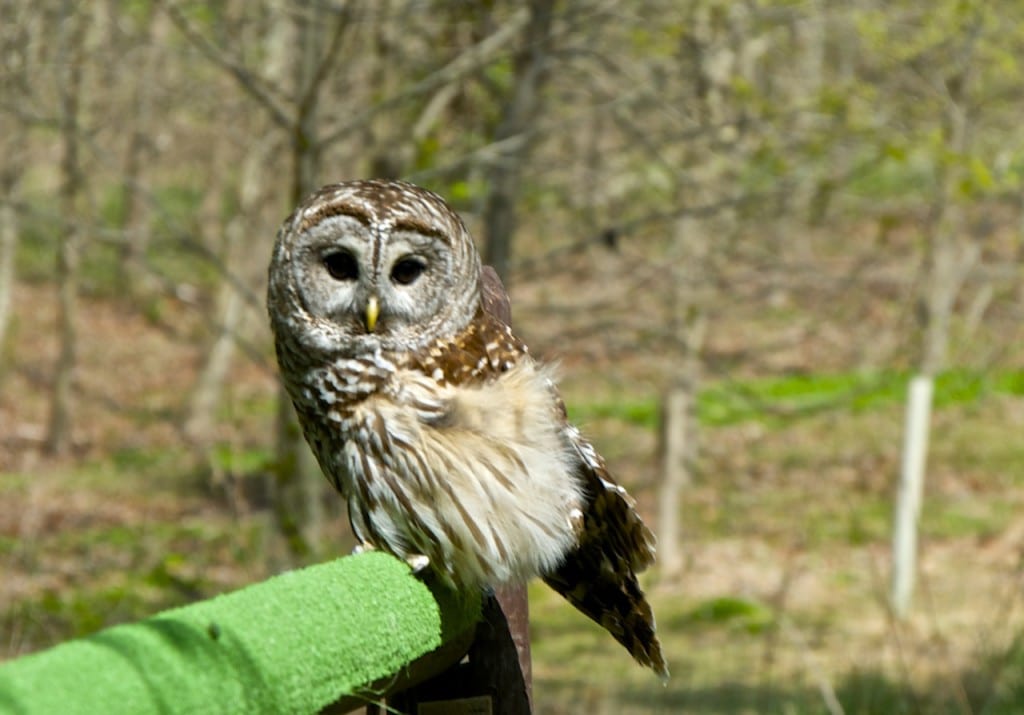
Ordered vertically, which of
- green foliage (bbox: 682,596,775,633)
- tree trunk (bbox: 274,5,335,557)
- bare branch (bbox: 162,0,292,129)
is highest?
bare branch (bbox: 162,0,292,129)

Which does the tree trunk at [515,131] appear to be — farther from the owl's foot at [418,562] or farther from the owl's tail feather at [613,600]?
the owl's foot at [418,562]

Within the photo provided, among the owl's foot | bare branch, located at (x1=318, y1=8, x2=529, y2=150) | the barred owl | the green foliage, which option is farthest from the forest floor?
the owl's foot

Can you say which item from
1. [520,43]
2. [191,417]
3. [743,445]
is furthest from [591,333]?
[191,417]

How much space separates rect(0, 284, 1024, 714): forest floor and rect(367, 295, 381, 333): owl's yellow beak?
2.25 meters

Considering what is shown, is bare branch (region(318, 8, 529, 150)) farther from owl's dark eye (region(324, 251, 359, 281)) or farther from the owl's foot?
the owl's foot

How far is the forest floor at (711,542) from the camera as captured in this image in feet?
21.5

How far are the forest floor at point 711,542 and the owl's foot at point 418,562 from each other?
7.00ft

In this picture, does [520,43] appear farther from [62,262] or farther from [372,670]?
[62,262]

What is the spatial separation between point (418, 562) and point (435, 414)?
0.31 meters

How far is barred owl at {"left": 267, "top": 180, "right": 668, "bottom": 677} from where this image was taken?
9.46 feet

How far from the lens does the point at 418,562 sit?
2.82 meters

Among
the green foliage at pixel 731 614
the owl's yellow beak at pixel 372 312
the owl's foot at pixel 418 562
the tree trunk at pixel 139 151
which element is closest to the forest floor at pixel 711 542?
the green foliage at pixel 731 614

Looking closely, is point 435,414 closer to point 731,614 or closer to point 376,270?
point 376,270

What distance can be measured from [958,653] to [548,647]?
3.10 meters
